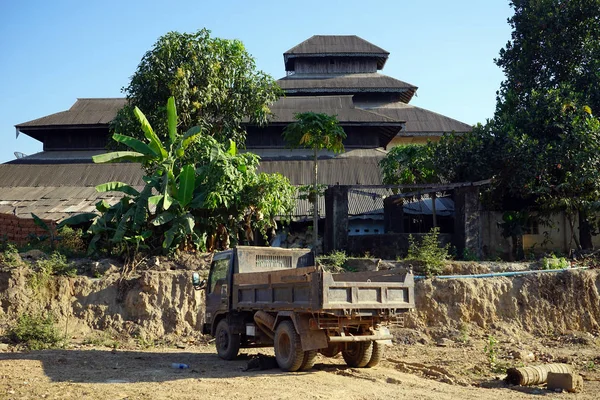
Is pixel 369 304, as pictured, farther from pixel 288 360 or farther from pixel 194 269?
pixel 194 269

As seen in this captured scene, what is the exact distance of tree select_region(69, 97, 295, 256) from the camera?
60.2ft

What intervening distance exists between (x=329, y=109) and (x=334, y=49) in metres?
8.94

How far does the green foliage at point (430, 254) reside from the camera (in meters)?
17.7

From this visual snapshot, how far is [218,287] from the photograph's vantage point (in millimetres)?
13234

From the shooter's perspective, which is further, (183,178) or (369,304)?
(183,178)

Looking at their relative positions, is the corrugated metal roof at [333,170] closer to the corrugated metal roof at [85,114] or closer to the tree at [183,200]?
the tree at [183,200]

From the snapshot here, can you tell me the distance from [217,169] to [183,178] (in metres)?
1.11

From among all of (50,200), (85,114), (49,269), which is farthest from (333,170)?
(49,269)

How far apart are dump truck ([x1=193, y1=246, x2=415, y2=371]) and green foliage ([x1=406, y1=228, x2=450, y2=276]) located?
611 centimetres

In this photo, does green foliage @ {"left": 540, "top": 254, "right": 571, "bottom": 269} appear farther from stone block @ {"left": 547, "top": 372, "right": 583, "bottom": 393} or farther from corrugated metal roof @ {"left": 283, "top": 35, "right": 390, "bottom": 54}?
corrugated metal roof @ {"left": 283, "top": 35, "right": 390, "bottom": 54}

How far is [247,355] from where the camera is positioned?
13.4 m

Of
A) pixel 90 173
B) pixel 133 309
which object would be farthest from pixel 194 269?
pixel 90 173

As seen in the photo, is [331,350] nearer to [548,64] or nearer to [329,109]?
[548,64]

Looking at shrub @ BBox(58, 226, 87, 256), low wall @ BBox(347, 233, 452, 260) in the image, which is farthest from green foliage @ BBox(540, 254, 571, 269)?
shrub @ BBox(58, 226, 87, 256)
